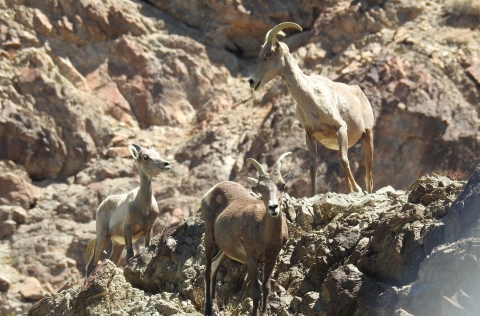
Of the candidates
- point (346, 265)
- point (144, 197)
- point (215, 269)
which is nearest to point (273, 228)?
point (346, 265)

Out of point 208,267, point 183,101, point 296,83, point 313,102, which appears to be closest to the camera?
point 208,267

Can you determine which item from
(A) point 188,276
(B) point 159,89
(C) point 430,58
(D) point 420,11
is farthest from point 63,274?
(D) point 420,11

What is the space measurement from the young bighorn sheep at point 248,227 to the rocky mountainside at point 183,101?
8.88 m

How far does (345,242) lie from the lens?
11.0 metres

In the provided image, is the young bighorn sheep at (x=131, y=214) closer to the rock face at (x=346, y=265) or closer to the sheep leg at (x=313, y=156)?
the rock face at (x=346, y=265)

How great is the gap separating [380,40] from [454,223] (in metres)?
14.5

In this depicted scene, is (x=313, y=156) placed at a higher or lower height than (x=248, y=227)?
lower

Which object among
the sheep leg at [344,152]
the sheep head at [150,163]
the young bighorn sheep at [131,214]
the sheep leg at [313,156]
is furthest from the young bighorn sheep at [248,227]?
the sheep head at [150,163]

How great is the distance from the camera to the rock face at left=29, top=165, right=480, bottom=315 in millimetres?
8930

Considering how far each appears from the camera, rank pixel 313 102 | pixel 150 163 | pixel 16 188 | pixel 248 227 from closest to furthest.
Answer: pixel 248 227 < pixel 313 102 < pixel 150 163 < pixel 16 188

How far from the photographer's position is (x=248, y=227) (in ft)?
33.3

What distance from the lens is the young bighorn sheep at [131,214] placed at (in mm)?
14078

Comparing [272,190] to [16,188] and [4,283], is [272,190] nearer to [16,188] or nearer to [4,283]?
[4,283]

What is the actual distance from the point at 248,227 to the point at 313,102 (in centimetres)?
361
